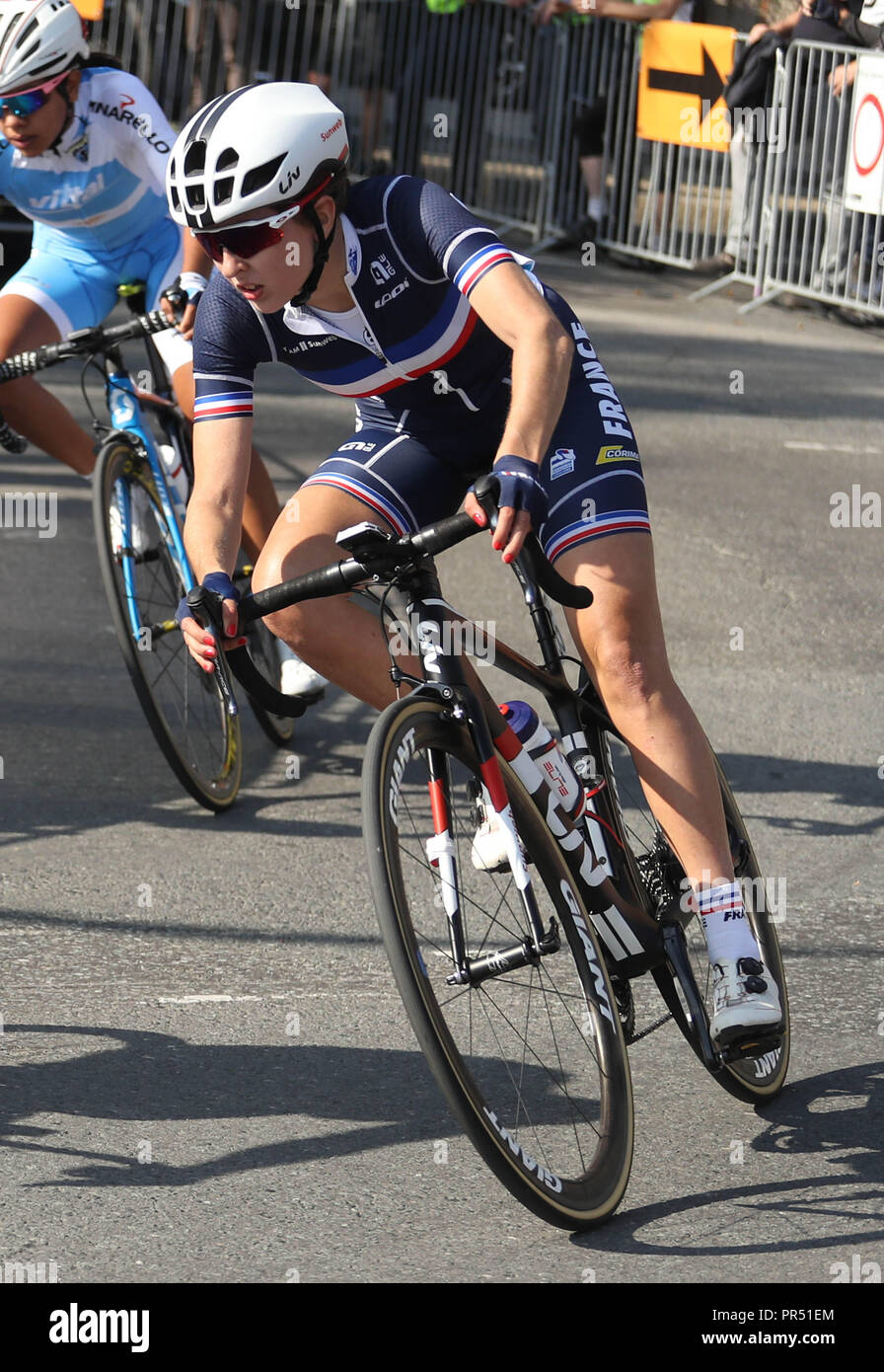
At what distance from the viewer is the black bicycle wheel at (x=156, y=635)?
523 centimetres

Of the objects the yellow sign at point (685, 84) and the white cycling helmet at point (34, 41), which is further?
the yellow sign at point (685, 84)

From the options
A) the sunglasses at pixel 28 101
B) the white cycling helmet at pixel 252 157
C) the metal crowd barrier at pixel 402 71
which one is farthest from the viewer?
the metal crowd barrier at pixel 402 71

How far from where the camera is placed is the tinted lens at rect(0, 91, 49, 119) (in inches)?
220

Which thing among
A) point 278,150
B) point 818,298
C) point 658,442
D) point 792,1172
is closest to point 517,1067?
point 792,1172

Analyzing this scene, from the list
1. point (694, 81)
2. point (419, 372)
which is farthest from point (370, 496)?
point (694, 81)

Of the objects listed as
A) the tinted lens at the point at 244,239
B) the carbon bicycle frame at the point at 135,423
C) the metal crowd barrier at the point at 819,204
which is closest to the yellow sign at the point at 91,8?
the metal crowd barrier at the point at 819,204

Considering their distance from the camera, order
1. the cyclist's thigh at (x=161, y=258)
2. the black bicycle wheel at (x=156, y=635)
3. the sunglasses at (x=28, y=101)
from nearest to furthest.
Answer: the black bicycle wheel at (x=156, y=635)
the sunglasses at (x=28, y=101)
the cyclist's thigh at (x=161, y=258)

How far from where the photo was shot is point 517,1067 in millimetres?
3824

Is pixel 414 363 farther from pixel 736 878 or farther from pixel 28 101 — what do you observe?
pixel 28 101

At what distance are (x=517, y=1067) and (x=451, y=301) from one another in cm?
163

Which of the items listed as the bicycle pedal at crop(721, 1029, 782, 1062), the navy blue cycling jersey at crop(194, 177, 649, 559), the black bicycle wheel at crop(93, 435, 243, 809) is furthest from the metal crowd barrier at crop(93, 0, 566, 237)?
the bicycle pedal at crop(721, 1029, 782, 1062)

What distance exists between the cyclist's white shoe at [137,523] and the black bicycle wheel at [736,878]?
191cm

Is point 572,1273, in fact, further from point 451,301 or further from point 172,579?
point 172,579

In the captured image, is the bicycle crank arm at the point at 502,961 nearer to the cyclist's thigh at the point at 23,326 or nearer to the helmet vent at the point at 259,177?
the helmet vent at the point at 259,177
